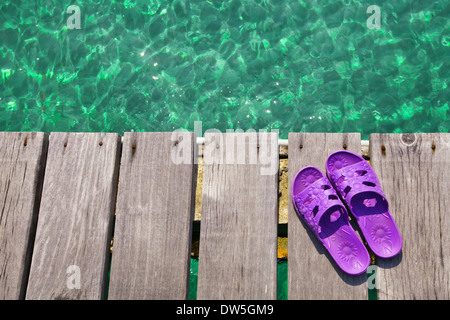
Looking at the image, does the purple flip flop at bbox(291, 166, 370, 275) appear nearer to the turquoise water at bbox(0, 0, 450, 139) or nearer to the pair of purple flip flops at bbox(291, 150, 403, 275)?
the pair of purple flip flops at bbox(291, 150, 403, 275)

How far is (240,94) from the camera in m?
4.34

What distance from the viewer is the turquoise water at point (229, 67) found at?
427 centimetres

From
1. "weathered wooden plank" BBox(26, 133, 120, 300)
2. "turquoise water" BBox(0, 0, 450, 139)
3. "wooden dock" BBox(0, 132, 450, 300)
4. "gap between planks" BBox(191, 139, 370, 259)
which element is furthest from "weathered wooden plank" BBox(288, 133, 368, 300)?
"turquoise water" BBox(0, 0, 450, 139)

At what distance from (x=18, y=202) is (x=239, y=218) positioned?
174 cm

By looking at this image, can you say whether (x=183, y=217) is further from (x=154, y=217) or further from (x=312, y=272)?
(x=312, y=272)

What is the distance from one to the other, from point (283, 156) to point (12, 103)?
129 inches

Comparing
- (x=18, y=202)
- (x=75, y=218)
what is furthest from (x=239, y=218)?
(x=18, y=202)

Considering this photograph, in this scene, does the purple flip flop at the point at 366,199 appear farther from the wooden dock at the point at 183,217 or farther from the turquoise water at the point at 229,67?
the turquoise water at the point at 229,67

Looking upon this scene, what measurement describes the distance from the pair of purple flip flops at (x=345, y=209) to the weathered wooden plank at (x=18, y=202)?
2.05m

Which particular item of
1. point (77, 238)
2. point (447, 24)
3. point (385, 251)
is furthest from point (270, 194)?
point (447, 24)

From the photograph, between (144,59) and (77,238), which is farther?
(144,59)

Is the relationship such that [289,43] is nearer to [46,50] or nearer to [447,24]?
[447,24]

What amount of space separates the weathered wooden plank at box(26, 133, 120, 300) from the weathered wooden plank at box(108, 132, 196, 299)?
0.34ft

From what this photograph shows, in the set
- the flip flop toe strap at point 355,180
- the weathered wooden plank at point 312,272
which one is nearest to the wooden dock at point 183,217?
the weathered wooden plank at point 312,272
